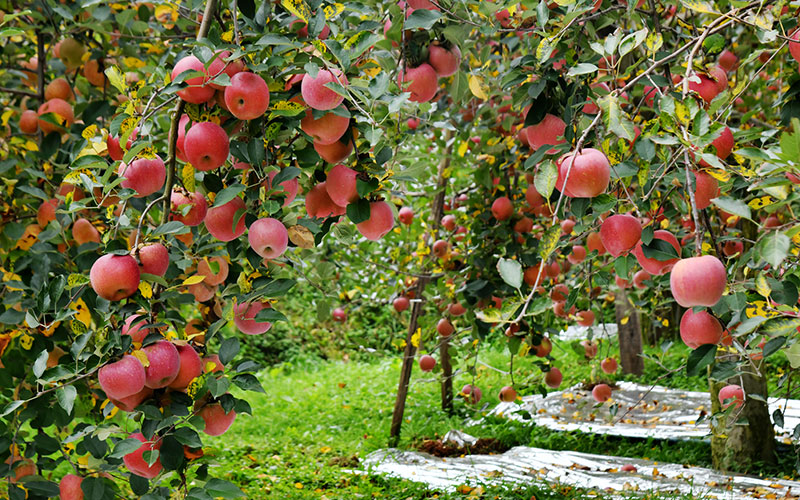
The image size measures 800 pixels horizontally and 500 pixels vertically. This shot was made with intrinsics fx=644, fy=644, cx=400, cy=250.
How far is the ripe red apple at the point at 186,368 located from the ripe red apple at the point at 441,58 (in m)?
0.72

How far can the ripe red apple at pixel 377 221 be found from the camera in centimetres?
119

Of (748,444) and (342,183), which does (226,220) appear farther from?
(748,444)

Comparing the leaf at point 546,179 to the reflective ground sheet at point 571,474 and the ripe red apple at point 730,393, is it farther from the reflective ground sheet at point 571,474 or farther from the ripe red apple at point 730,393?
the reflective ground sheet at point 571,474

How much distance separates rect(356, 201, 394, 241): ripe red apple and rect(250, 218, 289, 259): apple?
158 millimetres

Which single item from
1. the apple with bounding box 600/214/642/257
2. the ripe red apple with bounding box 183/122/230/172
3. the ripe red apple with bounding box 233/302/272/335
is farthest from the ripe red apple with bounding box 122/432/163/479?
the apple with bounding box 600/214/642/257

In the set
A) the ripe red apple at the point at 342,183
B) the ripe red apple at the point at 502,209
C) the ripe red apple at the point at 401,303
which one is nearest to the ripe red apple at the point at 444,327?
the ripe red apple at the point at 401,303

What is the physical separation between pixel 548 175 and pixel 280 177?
452 mm

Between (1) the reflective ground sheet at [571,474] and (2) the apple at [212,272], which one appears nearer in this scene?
(2) the apple at [212,272]

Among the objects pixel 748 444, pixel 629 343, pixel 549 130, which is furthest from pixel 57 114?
pixel 629 343

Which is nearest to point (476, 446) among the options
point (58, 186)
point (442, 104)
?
point (442, 104)

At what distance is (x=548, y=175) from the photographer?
3.10 feet


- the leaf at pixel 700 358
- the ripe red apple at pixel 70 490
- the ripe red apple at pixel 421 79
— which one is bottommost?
the ripe red apple at pixel 70 490

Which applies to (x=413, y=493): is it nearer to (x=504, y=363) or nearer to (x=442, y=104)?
(x=442, y=104)

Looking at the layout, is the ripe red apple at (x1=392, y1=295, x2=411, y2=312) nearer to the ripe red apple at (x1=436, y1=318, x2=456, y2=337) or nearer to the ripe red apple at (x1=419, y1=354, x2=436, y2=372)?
the ripe red apple at (x1=419, y1=354, x2=436, y2=372)
